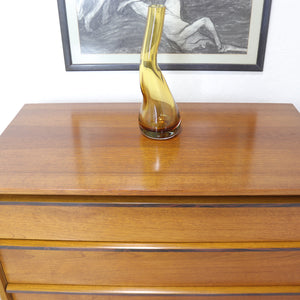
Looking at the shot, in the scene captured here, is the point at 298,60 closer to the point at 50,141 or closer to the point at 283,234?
the point at 283,234

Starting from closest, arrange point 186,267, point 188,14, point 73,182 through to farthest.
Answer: point 73,182
point 186,267
point 188,14

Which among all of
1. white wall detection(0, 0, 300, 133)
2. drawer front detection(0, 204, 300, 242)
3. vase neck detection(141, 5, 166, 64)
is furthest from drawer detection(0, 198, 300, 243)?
white wall detection(0, 0, 300, 133)

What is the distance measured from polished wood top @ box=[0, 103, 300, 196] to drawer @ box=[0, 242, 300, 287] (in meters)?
0.16

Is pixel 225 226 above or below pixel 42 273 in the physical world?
above

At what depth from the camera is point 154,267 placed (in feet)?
2.55

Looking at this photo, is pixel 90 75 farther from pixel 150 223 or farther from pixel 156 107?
pixel 150 223

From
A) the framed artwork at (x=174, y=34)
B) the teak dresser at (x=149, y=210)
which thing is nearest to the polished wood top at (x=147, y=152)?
the teak dresser at (x=149, y=210)

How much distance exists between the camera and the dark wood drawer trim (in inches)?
31.4

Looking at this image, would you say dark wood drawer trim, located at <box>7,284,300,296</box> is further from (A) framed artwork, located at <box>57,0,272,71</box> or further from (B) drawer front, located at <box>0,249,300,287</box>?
(A) framed artwork, located at <box>57,0,272,71</box>

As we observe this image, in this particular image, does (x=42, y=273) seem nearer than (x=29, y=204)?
No

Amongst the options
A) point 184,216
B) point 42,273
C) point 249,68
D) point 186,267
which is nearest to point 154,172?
point 184,216

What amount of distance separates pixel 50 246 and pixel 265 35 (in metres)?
0.77

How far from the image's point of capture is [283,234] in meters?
0.71

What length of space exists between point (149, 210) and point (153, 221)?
0.03 meters
